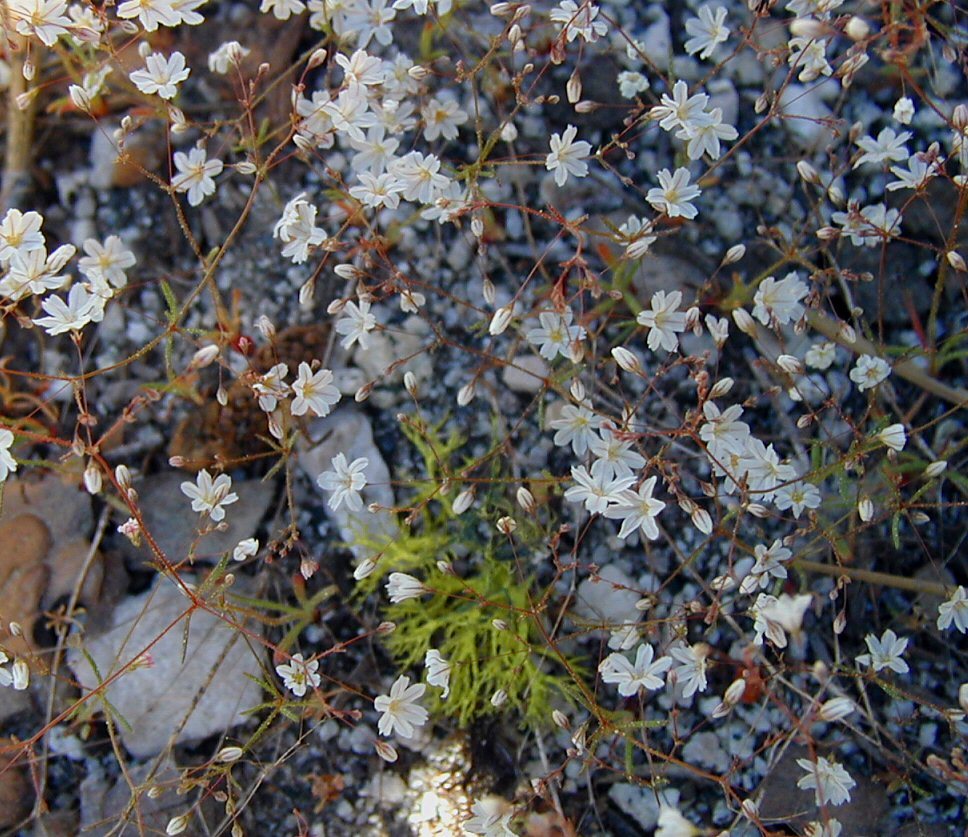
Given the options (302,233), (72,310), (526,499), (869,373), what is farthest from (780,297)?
(72,310)

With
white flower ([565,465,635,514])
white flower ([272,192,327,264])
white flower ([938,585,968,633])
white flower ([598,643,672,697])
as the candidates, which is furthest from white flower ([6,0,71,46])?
white flower ([938,585,968,633])

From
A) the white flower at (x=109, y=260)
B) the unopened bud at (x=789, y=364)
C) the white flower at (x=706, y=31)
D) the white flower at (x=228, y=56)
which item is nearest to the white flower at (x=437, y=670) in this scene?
the unopened bud at (x=789, y=364)

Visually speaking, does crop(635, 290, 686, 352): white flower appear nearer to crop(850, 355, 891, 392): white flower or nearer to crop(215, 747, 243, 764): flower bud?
crop(850, 355, 891, 392): white flower

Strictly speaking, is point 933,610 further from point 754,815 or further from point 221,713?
point 221,713

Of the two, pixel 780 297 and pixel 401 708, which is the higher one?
pixel 780 297

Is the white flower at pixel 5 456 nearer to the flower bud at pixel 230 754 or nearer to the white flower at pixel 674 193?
the flower bud at pixel 230 754

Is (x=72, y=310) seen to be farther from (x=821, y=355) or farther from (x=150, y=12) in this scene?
(x=821, y=355)

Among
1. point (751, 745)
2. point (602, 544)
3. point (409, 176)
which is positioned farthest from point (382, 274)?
point (751, 745)
